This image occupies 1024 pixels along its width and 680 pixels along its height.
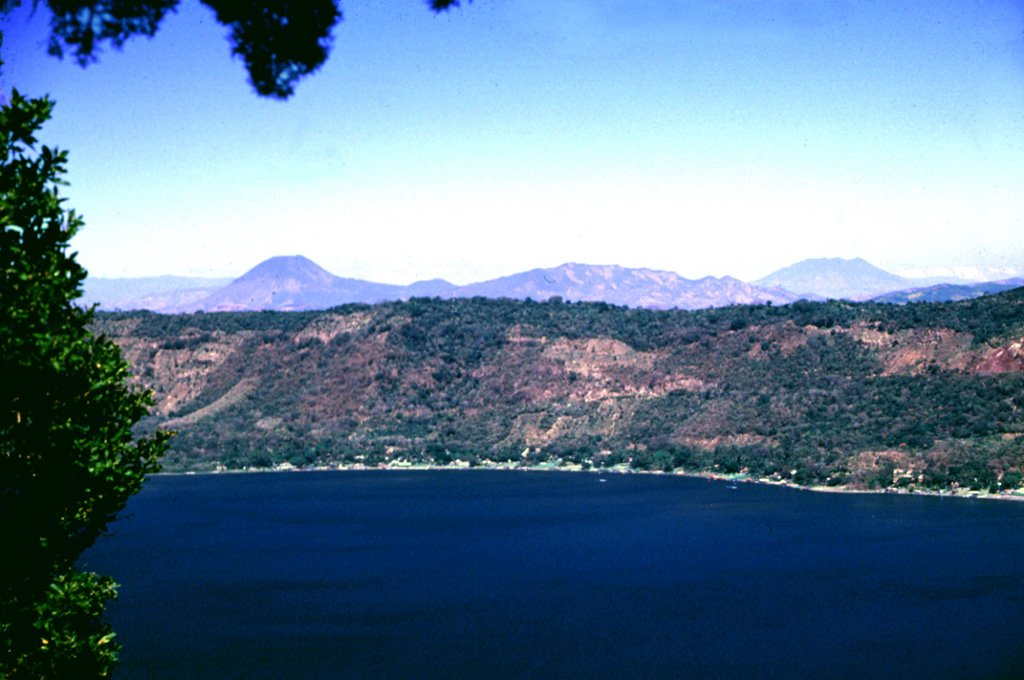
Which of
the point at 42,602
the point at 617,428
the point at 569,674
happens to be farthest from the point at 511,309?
the point at 42,602

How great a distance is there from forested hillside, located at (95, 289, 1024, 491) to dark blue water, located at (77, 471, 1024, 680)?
804 cm

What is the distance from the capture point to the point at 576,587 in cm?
2562

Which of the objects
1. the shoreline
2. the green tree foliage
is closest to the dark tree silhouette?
the green tree foliage

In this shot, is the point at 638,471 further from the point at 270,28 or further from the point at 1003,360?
the point at 270,28

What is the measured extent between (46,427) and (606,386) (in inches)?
2234

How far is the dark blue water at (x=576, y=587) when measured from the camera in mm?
19156

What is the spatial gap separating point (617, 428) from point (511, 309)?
2673 centimetres

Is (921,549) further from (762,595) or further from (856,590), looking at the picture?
(762,595)

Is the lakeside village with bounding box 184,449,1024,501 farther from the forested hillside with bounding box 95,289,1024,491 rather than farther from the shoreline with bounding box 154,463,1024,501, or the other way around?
the forested hillside with bounding box 95,289,1024,491

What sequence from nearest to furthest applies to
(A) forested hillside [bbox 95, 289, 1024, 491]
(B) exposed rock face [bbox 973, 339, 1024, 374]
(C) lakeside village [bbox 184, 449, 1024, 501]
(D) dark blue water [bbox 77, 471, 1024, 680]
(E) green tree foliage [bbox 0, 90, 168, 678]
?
1. (E) green tree foliage [bbox 0, 90, 168, 678]
2. (D) dark blue water [bbox 77, 471, 1024, 680]
3. (C) lakeside village [bbox 184, 449, 1024, 501]
4. (A) forested hillside [bbox 95, 289, 1024, 491]
5. (B) exposed rock face [bbox 973, 339, 1024, 374]

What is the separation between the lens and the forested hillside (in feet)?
154

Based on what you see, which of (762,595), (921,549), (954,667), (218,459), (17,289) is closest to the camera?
(17,289)

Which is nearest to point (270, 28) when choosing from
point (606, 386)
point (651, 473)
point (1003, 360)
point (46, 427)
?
point (46, 427)

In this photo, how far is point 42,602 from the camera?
402 inches
